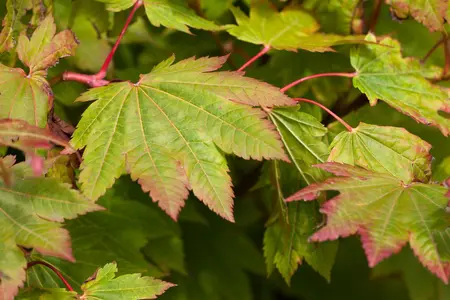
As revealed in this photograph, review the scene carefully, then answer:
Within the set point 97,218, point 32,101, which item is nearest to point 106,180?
point 32,101

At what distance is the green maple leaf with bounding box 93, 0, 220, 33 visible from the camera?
63.3 inches

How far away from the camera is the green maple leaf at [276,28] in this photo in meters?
1.62

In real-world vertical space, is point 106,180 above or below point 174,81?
below

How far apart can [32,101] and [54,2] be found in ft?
1.64

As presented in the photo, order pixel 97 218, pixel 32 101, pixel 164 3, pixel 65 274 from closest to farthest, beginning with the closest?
pixel 32 101 < pixel 65 274 < pixel 164 3 < pixel 97 218

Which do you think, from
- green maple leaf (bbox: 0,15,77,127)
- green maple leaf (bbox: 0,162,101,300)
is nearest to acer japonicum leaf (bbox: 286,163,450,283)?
green maple leaf (bbox: 0,162,101,300)

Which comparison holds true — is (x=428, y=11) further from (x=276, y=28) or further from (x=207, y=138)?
(x=207, y=138)

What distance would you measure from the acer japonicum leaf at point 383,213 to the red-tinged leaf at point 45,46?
2.08 ft

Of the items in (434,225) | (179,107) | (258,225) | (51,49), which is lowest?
(258,225)

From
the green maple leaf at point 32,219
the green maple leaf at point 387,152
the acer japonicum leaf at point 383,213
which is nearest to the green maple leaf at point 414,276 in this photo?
the green maple leaf at point 387,152

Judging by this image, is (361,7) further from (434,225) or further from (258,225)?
(258,225)

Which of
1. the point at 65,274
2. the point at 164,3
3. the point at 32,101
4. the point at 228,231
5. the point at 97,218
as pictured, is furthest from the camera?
the point at 228,231

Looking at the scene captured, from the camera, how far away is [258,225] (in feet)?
8.33

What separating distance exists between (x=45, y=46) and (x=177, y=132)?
371 millimetres
